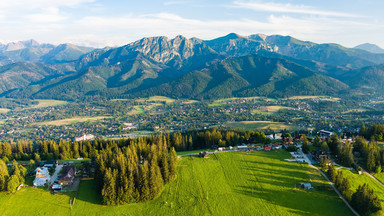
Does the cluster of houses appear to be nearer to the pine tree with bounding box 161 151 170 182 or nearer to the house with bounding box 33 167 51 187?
the house with bounding box 33 167 51 187

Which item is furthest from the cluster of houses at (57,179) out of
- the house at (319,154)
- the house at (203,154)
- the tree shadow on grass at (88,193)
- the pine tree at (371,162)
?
the pine tree at (371,162)

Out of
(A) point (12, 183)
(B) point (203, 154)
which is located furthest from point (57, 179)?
(B) point (203, 154)

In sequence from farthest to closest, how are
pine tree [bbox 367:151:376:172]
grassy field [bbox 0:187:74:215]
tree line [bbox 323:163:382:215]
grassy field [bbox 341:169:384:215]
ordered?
pine tree [bbox 367:151:376:172] → grassy field [bbox 341:169:384:215] → grassy field [bbox 0:187:74:215] → tree line [bbox 323:163:382:215]

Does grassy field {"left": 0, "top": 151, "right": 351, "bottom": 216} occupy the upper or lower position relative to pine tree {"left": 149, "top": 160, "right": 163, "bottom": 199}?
lower

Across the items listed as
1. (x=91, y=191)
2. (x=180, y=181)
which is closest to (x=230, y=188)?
(x=180, y=181)

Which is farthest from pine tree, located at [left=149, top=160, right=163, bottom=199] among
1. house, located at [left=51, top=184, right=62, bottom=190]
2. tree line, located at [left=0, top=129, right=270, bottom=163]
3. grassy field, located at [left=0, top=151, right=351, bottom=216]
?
tree line, located at [left=0, top=129, right=270, bottom=163]

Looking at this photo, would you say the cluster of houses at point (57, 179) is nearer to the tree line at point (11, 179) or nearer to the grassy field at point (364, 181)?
the tree line at point (11, 179)
